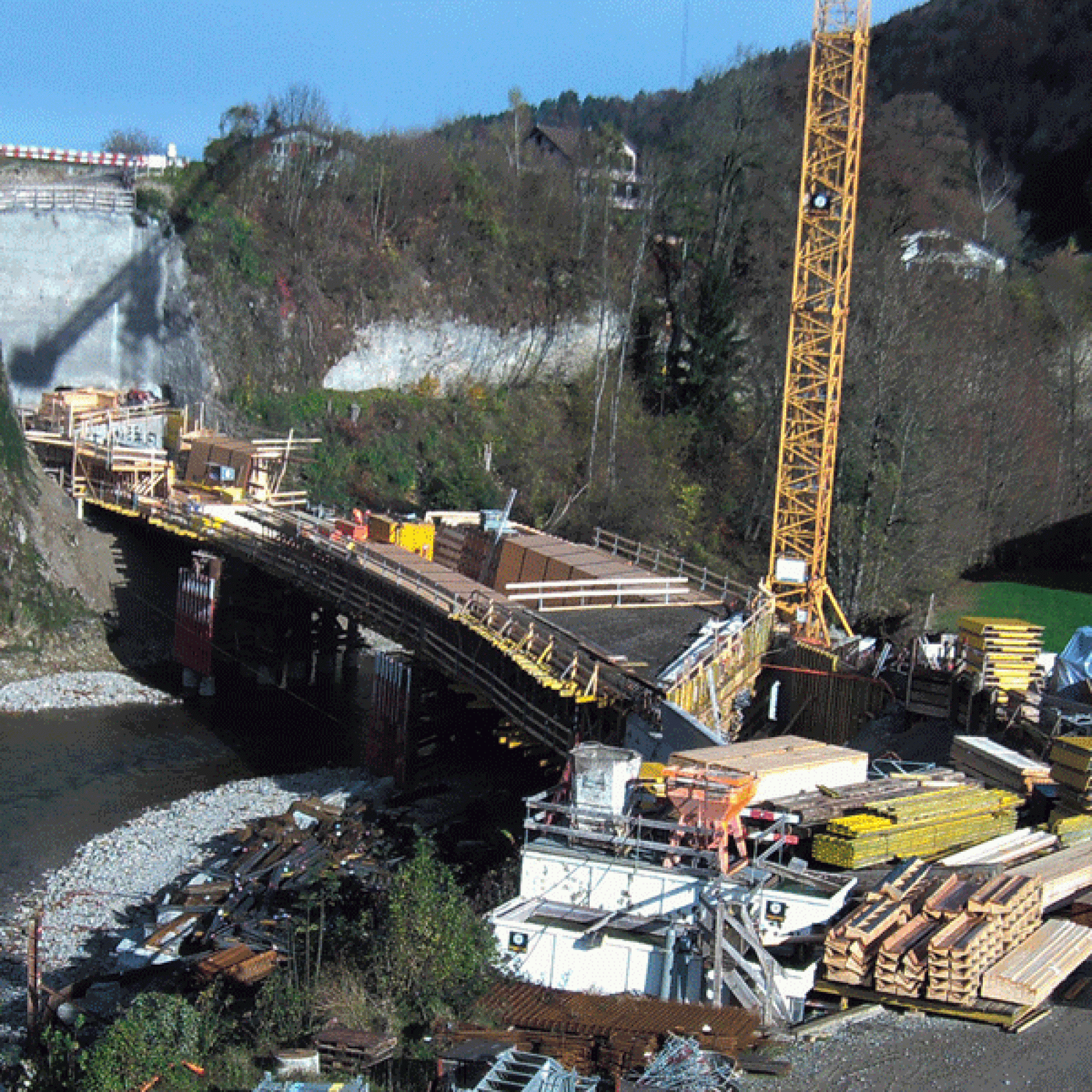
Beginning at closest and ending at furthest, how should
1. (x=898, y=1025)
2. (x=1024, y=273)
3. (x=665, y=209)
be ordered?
(x=898, y=1025) < (x=665, y=209) < (x=1024, y=273)

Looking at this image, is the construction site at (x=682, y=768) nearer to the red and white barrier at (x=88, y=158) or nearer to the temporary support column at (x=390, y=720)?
the temporary support column at (x=390, y=720)

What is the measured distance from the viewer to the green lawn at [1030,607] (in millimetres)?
→ 47812

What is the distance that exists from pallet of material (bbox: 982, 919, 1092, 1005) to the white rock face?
1834 inches

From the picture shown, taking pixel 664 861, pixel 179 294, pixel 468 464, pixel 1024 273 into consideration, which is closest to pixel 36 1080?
pixel 664 861

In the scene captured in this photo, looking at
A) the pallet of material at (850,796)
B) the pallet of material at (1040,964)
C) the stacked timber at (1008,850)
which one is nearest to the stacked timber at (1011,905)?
the pallet of material at (1040,964)

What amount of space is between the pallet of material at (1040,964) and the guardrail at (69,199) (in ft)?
160

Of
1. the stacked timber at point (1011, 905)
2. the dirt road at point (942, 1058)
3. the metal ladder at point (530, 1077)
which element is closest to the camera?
the metal ladder at point (530, 1077)

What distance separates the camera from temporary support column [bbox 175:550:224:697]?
41.6 metres

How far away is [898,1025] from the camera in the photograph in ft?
50.8

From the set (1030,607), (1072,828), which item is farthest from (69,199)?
(1072,828)

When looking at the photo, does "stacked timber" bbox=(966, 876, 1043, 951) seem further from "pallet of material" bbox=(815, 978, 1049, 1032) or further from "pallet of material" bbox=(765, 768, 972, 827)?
"pallet of material" bbox=(765, 768, 972, 827)

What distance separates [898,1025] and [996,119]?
92.6 metres

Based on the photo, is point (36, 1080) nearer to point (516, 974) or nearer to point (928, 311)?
point (516, 974)

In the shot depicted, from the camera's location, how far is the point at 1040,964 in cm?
1614
